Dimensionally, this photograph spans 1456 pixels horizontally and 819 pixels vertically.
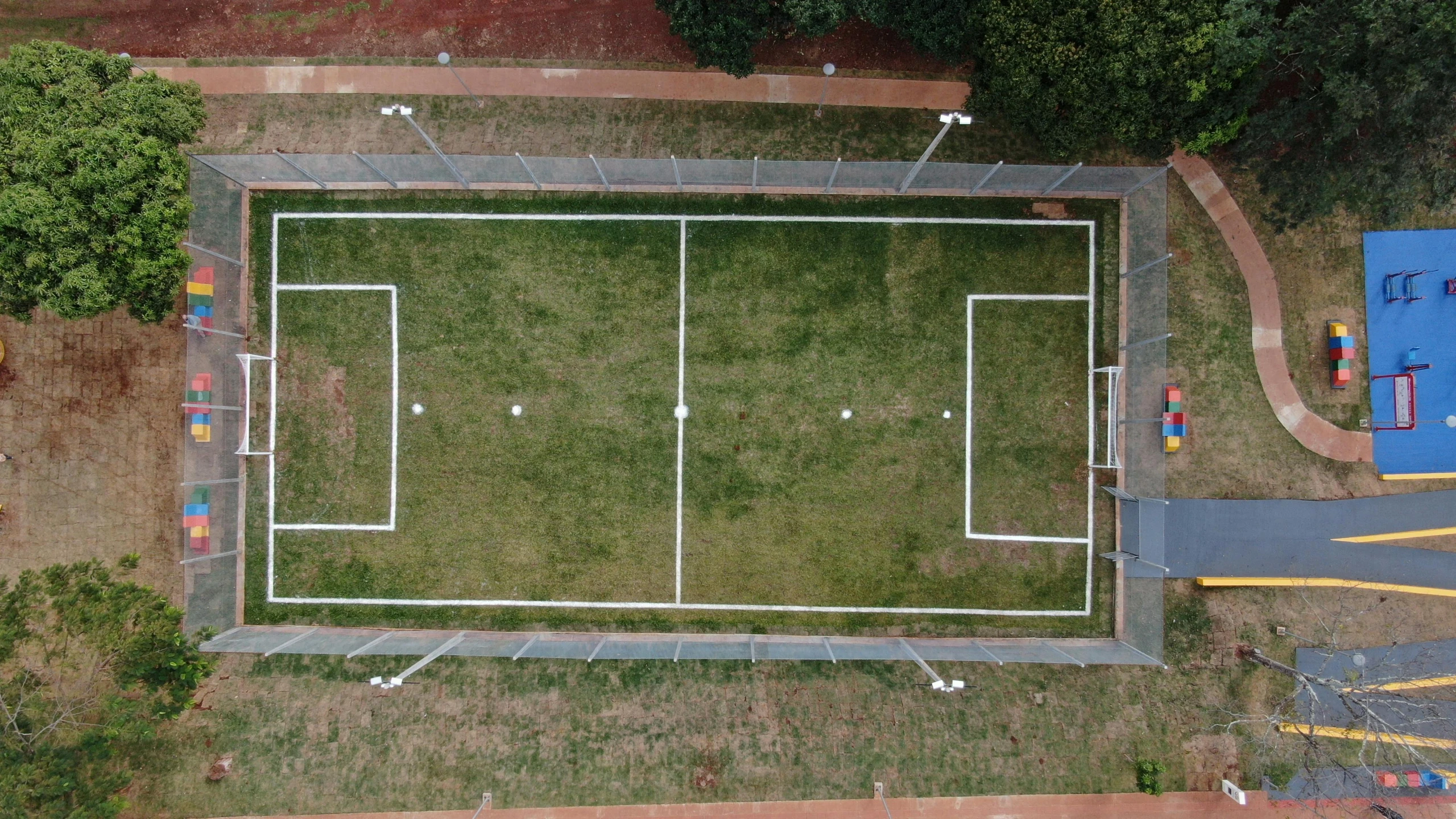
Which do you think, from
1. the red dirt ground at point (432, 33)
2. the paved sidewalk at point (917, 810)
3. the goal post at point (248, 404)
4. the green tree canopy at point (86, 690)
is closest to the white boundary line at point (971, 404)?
the red dirt ground at point (432, 33)

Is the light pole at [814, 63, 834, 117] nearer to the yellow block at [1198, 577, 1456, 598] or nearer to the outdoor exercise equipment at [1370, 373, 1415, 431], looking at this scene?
the yellow block at [1198, 577, 1456, 598]

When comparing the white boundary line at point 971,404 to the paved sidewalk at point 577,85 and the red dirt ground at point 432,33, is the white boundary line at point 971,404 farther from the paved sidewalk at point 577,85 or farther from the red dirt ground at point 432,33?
the red dirt ground at point 432,33

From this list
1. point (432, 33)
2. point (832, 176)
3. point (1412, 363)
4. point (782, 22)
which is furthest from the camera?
point (432, 33)

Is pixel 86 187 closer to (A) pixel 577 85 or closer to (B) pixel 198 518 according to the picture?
(B) pixel 198 518

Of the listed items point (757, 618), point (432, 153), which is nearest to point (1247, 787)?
point (757, 618)

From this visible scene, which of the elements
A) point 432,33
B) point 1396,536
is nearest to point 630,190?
point 432,33
